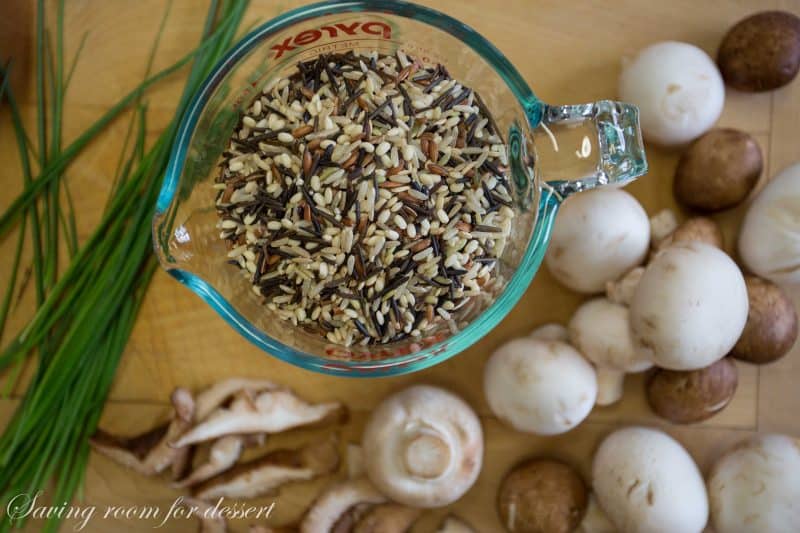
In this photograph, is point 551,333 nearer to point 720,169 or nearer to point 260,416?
point 720,169

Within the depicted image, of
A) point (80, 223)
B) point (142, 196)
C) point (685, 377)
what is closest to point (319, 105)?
point (142, 196)

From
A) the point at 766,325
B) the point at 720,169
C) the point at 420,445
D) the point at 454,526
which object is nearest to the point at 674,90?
the point at 720,169

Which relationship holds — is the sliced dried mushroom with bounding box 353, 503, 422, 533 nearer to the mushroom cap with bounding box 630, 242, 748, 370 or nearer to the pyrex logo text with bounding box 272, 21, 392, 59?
the mushroom cap with bounding box 630, 242, 748, 370

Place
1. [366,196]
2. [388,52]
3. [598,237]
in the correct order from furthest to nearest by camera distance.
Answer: [598,237] < [388,52] < [366,196]

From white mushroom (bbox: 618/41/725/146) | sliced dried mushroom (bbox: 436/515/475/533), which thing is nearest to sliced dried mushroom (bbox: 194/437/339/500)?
sliced dried mushroom (bbox: 436/515/475/533)

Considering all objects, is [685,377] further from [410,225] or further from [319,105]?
[319,105]

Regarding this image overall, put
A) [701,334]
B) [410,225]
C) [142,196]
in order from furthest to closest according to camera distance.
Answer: [142,196], [701,334], [410,225]
